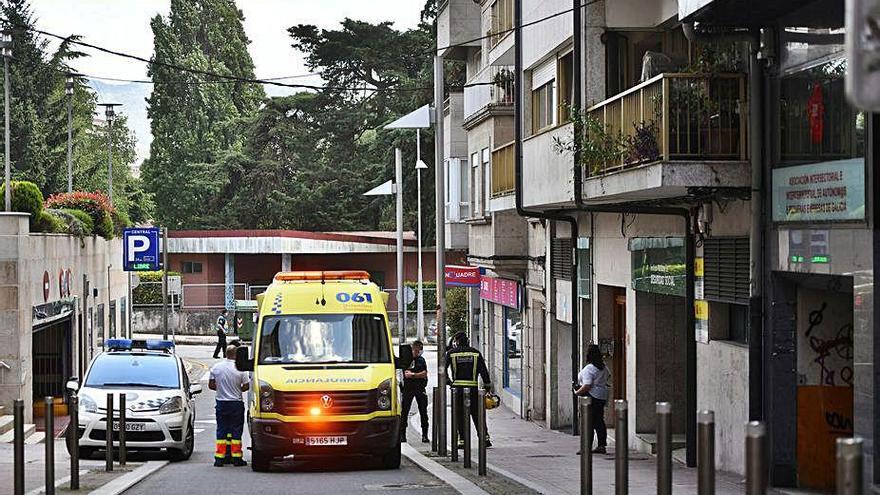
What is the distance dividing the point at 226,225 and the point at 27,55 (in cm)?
1529

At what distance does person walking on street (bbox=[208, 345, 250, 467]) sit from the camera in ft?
61.5

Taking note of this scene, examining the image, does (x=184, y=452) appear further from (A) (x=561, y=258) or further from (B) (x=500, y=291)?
(B) (x=500, y=291)

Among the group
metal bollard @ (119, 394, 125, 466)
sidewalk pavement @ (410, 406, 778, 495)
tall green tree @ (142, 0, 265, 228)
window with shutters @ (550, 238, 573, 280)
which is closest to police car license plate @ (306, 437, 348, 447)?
sidewalk pavement @ (410, 406, 778, 495)

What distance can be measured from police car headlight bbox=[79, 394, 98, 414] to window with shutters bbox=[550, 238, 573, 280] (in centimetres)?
908

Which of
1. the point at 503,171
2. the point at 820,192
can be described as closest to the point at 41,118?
the point at 503,171

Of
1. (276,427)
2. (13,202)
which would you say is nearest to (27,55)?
(13,202)

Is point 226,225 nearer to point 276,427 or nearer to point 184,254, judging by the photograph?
point 184,254

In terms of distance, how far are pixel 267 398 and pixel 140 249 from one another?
21.3 meters

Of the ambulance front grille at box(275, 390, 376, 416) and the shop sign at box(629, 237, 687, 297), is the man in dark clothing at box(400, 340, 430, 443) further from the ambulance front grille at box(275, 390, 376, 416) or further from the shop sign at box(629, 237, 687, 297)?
the ambulance front grille at box(275, 390, 376, 416)

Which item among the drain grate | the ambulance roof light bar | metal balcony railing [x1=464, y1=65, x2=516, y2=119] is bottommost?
the drain grate

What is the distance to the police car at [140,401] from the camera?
21094 millimetres

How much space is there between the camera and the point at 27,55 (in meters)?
72.8

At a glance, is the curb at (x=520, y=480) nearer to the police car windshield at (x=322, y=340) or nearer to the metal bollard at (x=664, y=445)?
the police car windshield at (x=322, y=340)

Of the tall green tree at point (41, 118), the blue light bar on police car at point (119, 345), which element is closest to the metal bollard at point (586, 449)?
the blue light bar on police car at point (119, 345)
